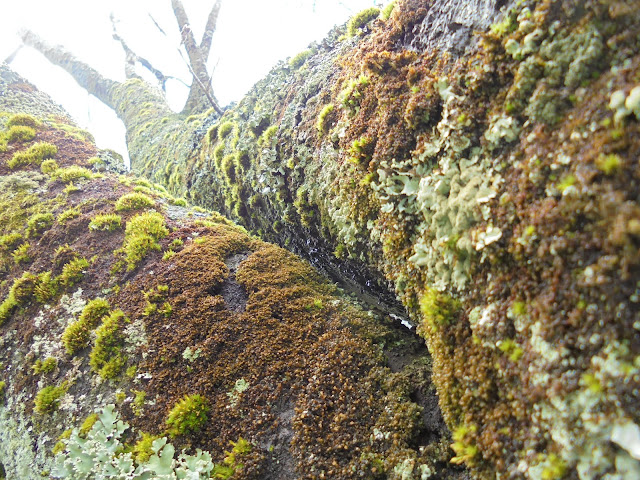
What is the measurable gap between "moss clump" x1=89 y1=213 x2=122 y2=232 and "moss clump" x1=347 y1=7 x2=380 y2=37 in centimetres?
362

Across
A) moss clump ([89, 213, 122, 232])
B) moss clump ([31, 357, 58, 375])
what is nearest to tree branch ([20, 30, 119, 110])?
moss clump ([89, 213, 122, 232])

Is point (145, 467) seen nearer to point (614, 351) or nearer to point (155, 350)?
point (155, 350)

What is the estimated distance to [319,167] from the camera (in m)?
3.89

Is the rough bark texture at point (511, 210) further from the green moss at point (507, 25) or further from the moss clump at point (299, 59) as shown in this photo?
the moss clump at point (299, 59)

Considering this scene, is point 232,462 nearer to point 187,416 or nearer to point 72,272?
point 187,416

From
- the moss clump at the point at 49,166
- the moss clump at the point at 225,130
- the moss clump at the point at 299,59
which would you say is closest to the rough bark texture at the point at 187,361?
the moss clump at the point at 49,166

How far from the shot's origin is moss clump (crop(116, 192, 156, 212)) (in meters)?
4.80

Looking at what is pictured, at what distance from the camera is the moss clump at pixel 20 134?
644cm

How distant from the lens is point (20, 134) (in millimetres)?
6512

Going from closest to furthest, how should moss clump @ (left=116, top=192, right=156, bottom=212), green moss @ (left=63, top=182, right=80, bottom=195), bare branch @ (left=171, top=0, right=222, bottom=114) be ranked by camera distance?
moss clump @ (left=116, top=192, right=156, bottom=212), green moss @ (left=63, top=182, right=80, bottom=195), bare branch @ (left=171, top=0, right=222, bottom=114)

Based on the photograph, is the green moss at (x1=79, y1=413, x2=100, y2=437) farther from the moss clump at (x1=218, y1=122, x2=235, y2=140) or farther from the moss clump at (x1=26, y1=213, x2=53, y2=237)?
the moss clump at (x1=218, y1=122, x2=235, y2=140)

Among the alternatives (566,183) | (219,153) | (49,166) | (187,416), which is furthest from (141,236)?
(566,183)

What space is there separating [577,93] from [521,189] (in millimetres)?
456

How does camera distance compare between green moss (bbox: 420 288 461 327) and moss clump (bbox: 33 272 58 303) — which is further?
moss clump (bbox: 33 272 58 303)
